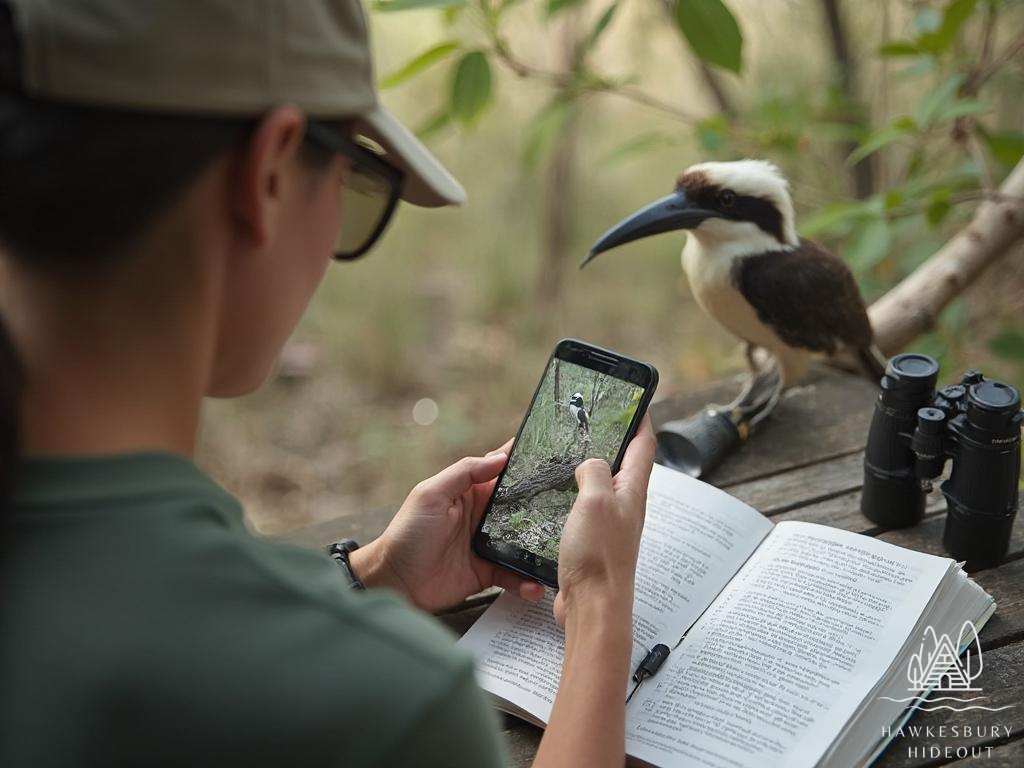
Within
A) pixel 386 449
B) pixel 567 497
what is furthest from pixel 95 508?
pixel 386 449

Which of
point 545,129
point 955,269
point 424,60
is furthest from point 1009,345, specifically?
point 424,60

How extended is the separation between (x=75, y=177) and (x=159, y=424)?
176 mm

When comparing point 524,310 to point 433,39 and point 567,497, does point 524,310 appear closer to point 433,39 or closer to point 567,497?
point 433,39

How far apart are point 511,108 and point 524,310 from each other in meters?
0.94

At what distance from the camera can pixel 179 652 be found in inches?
22.7

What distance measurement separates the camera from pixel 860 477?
58.6 inches

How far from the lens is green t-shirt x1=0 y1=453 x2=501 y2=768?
57cm

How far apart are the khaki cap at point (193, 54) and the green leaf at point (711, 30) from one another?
38.4 inches

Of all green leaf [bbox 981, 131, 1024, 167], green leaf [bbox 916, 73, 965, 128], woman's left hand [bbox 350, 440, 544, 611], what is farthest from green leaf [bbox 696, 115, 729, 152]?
woman's left hand [bbox 350, 440, 544, 611]

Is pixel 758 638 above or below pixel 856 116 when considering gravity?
below

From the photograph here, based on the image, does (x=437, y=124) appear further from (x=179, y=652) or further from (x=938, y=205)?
(x=179, y=652)

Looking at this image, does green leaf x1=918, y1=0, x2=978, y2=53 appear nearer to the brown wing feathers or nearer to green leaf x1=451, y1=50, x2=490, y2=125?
the brown wing feathers

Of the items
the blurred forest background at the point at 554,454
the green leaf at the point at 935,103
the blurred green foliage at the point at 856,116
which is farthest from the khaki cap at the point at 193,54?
the green leaf at the point at 935,103

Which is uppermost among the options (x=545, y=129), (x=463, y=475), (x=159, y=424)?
(x=545, y=129)
